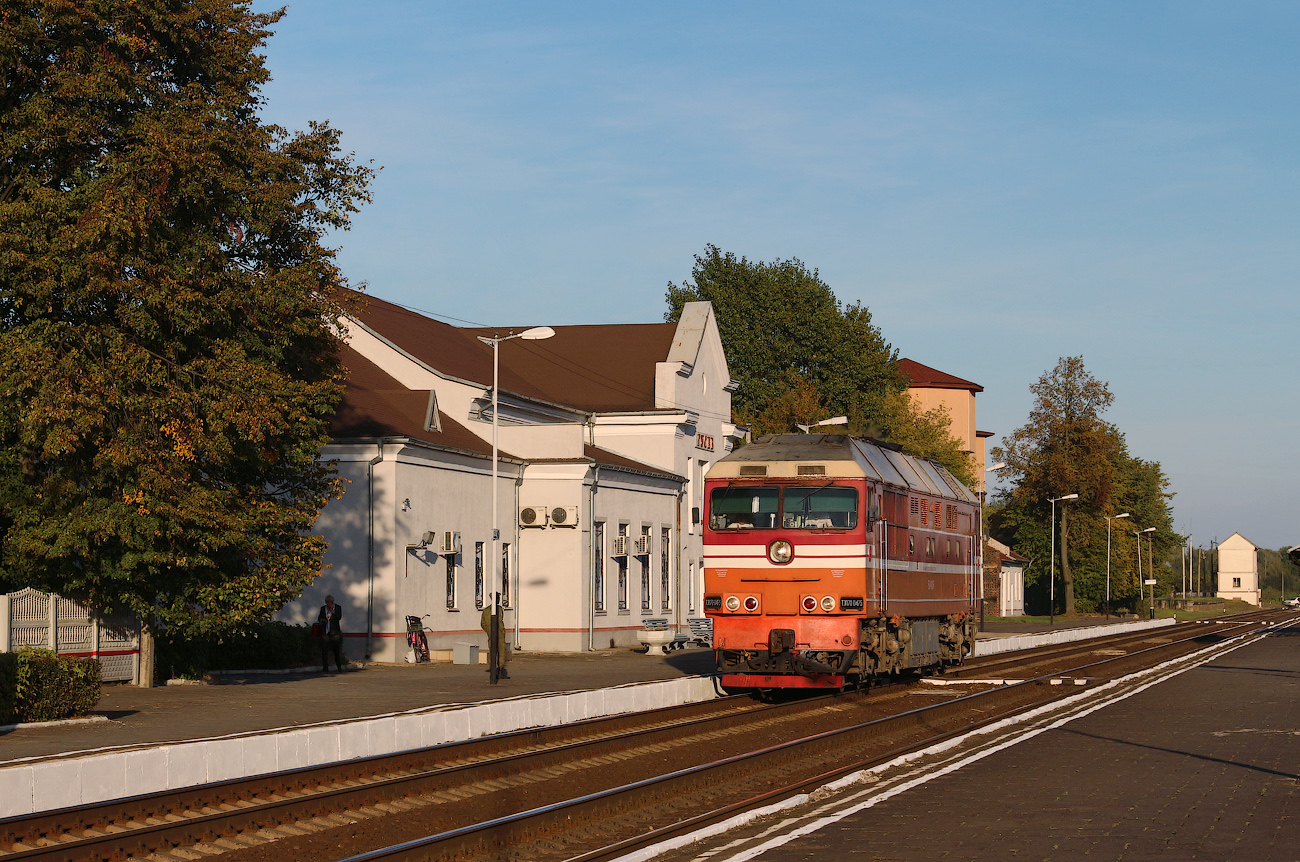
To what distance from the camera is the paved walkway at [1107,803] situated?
10219mm

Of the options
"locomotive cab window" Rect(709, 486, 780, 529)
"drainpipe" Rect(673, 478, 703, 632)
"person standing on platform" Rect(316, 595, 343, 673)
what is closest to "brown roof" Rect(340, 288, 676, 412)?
"drainpipe" Rect(673, 478, 703, 632)

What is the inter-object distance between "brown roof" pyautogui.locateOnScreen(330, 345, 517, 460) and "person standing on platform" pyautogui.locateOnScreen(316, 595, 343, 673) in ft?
16.7

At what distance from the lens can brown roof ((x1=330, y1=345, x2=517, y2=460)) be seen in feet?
115

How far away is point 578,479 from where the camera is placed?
40.1 m

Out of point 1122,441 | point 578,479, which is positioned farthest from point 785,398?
point 1122,441

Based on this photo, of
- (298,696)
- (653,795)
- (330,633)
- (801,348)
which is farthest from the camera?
(801,348)

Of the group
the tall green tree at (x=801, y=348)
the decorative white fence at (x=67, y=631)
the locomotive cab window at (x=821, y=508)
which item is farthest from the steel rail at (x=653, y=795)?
the tall green tree at (x=801, y=348)

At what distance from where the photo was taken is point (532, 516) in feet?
131

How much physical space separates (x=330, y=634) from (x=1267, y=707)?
1833 cm

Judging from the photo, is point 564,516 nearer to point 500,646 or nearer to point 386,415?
point 386,415

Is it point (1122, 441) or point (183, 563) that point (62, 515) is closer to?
point (183, 563)

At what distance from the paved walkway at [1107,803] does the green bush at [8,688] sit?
12.0 m

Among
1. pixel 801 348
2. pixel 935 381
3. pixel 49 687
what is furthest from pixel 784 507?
pixel 935 381

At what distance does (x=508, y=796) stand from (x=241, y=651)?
17807mm
